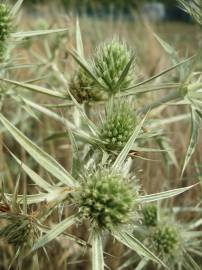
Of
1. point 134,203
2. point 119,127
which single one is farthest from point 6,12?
point 134,203

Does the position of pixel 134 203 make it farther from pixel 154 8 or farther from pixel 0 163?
pixel 154 8

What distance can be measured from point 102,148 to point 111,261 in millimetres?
804

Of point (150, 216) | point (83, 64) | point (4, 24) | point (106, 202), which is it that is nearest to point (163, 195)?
point (106, 202)

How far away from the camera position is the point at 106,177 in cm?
115

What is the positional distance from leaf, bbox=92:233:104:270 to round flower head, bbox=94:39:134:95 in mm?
476

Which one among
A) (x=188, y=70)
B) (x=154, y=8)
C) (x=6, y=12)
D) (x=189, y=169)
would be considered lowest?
(x=189, y=169)

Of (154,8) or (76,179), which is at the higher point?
(154,8)

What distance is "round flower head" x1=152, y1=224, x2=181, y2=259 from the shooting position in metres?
1.72

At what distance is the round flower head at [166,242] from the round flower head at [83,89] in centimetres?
54

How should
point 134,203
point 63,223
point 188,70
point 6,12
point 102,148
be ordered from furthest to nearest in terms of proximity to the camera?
point 6,12
point 188,70
point 102,148
point 134,203
point 63,223

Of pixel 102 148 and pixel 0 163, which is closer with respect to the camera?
pixel 102 148

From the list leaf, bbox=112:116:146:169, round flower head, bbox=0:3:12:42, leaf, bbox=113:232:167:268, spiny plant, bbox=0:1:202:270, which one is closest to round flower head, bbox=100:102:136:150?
spiny plant, bbox=0:1:202:270

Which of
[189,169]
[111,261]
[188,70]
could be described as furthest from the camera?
[189,169]

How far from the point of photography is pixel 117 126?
1334 mm
